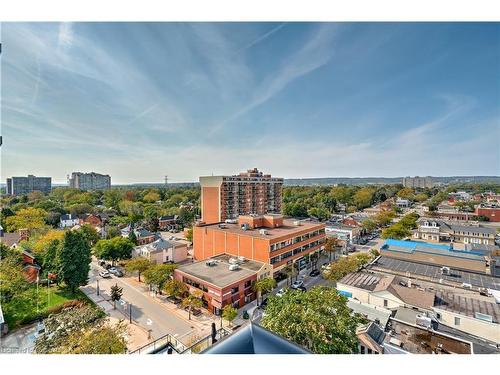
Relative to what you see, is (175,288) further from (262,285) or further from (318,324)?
(318,324)

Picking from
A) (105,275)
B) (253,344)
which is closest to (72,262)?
(105,275)

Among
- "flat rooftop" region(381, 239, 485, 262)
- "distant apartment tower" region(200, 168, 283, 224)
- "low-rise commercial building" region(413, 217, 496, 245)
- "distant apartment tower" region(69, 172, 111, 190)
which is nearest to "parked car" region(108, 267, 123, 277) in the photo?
"distant apartment tower" region(200, 168, 283, 224)

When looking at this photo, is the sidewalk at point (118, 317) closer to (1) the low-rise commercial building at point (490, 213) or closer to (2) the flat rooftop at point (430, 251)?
(2) the flat rooftop at point (430, 251)

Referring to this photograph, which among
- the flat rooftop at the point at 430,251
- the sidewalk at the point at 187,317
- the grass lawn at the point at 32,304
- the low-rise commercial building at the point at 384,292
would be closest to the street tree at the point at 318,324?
the low-rise commercial building at the point at 384,292

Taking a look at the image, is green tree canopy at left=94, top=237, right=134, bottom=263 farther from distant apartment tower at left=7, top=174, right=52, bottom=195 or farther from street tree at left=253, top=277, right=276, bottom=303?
distant apartment tower at left=7, top=174, right=52, bottom=195

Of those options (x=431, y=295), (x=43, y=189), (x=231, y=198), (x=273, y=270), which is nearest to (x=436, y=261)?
(x=431, y=295)

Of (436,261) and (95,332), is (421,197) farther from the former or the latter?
(95,332)
